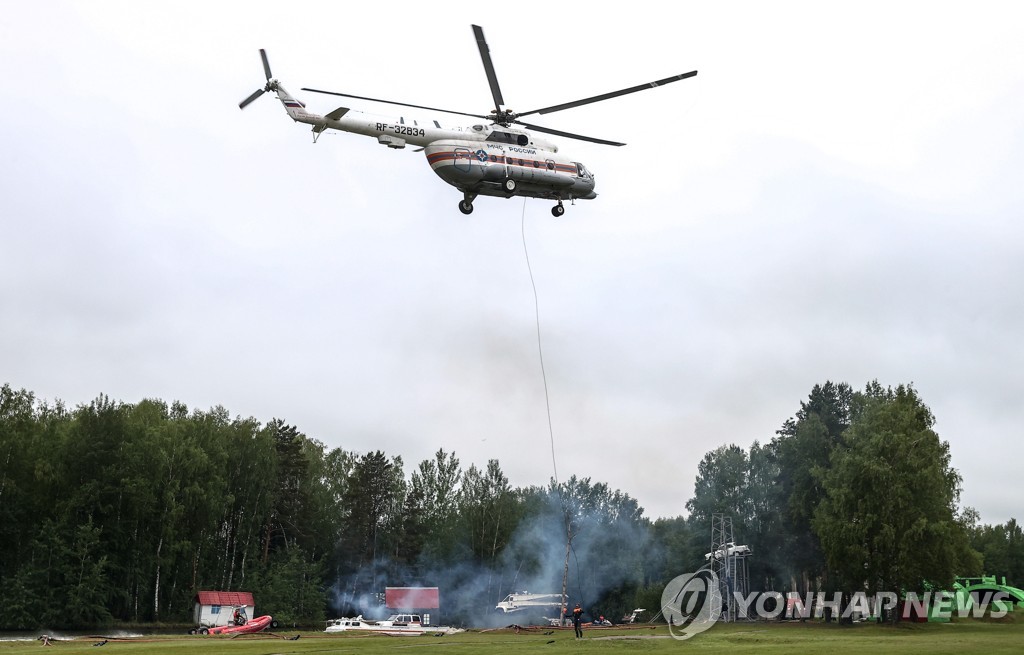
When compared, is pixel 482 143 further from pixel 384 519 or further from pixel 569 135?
pixel 384 519

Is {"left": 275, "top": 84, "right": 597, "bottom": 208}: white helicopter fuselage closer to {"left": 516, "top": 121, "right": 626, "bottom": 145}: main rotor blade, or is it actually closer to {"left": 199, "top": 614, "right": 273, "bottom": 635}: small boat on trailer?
{"left": 516, "top": 121, "right": 626, "bottom": 145}: main rotor blade

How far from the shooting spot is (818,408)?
78.6 metres

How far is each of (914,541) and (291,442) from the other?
50.0 meters

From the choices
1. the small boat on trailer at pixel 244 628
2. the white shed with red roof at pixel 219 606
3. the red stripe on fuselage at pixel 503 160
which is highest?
the red stripe on fuselage at pixel 503 160

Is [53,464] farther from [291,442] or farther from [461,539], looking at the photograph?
[461,539]

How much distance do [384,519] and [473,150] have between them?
56.1 m

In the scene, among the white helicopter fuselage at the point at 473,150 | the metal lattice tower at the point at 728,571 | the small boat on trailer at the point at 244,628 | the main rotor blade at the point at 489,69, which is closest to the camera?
the main rotor blade at the point at 489,69

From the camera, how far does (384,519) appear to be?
84812 millimetres

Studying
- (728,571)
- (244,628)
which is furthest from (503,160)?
(728,571)

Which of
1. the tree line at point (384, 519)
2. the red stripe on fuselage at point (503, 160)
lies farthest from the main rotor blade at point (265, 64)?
the tree line at point (384, 519)

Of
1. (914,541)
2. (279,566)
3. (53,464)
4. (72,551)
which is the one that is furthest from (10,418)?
(914,541)

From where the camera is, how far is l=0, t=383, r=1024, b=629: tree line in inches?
2370

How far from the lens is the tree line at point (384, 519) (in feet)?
197

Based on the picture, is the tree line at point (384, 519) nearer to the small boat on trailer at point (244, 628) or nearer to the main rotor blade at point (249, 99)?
the small boat on trailer at point (244, 628)
